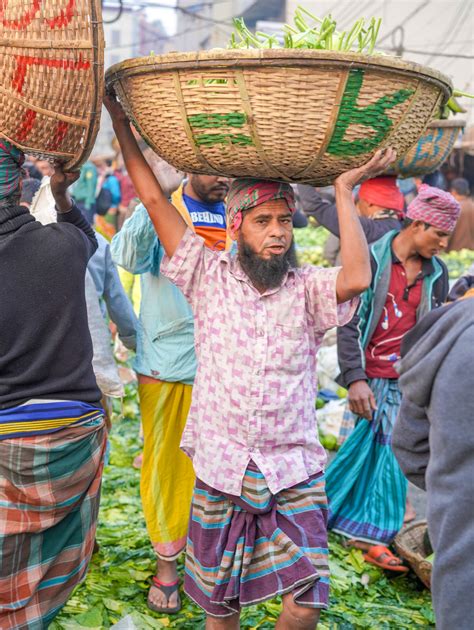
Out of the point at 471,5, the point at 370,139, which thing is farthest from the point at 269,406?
the point at 471,5

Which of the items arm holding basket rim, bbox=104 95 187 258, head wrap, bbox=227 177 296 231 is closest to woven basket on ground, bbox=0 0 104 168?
arm holding basket rim, bbox=104 95 187 258

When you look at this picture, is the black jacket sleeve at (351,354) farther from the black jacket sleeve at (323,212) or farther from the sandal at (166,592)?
the sandal at (166,592)

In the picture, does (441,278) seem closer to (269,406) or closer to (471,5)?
(269,406)

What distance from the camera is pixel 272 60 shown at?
2.37 meters

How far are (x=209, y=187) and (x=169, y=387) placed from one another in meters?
1.08

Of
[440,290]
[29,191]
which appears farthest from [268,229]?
[440,290]

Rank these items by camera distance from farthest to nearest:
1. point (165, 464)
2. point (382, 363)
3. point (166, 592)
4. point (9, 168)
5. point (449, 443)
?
point (382, 363)
point (165, 464)
point (166, 592)
point (9, 168)
point (449, 443)

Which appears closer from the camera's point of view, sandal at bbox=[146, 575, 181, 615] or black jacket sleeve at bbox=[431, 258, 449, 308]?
sandal at bbox=[146, 575, 181, 615]

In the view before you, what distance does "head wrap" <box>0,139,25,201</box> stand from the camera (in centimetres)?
262

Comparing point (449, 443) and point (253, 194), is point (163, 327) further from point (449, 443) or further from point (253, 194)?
point (449, 443)

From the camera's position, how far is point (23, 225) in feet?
8.98

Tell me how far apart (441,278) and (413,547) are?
165 centimetres

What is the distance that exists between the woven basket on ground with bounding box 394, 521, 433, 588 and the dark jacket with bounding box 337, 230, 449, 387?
0.99 metres

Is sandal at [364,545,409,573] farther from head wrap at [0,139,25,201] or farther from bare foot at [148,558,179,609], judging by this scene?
head wrap at [0,139,25,201]
